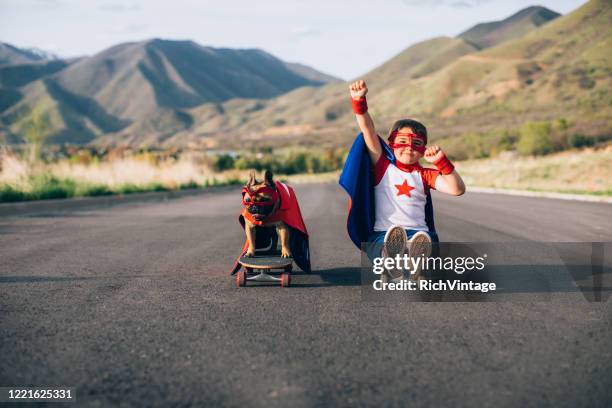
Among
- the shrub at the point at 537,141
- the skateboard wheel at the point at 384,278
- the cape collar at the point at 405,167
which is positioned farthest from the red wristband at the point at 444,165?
the shrub at the point at 537,141

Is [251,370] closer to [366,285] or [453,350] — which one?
[453,350]

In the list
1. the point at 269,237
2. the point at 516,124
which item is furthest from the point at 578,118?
the point at 269,237

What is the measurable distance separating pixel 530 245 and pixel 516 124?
8384 cm

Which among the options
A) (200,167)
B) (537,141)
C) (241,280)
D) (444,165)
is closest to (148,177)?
(200,167)

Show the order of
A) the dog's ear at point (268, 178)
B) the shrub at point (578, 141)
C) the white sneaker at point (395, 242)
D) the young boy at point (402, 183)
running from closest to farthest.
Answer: the white sneaker at point (395, 242), the young boy at point (402, 183), the dog's ear at point (268, 178), the shrub at point (578, 141)

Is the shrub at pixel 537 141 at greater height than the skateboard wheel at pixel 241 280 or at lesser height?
greater

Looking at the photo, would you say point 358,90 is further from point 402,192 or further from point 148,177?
point 148,177

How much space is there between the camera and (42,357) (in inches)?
151

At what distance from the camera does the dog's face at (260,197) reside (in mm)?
5816

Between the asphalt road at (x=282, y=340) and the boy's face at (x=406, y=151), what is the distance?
1.28 m

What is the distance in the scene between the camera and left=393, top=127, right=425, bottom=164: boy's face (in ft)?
18.5

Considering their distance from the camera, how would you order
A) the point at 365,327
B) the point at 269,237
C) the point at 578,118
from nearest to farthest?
1. the point at 365,327
2. the point at 269,237
3. the point at 578,118

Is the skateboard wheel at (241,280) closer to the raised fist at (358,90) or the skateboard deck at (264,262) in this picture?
the skateboard deck at (264,262)

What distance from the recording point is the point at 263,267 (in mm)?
6113
